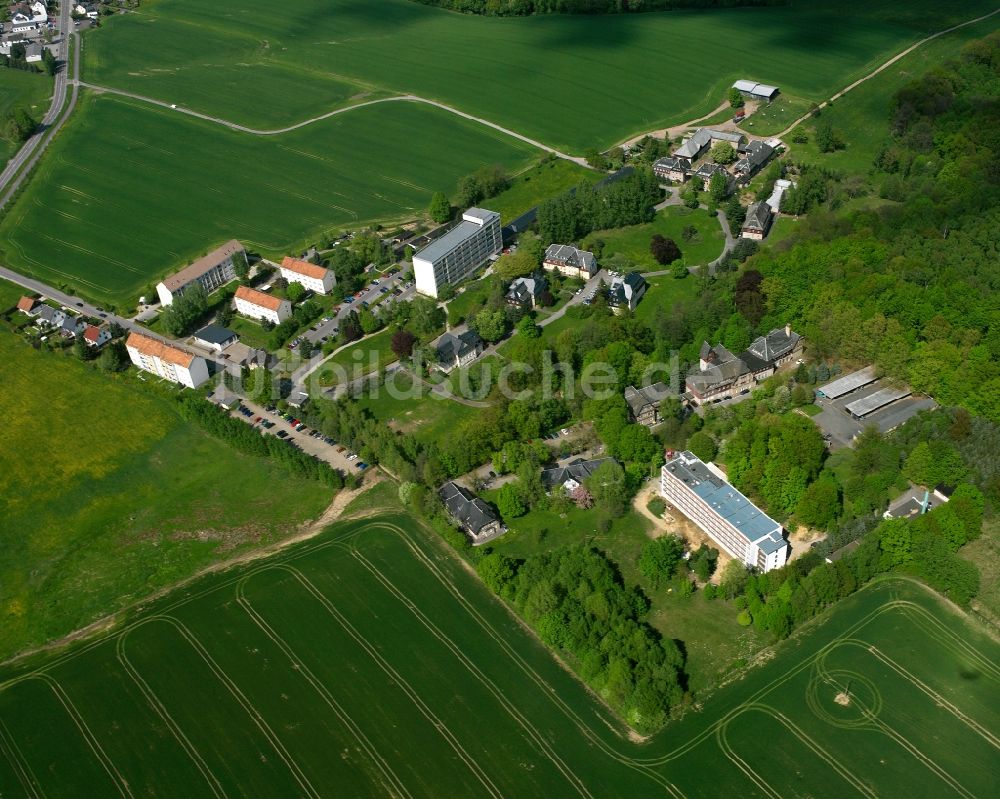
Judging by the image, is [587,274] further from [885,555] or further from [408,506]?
[885,555]

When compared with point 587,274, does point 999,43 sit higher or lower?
higher

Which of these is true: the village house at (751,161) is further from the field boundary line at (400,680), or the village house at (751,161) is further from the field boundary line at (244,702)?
the field boundary line at (244,702)

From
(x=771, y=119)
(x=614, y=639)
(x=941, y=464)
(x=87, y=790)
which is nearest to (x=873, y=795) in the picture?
(x=614, y=639)

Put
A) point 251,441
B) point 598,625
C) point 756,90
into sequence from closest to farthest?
point 598,625 < point 251,441 < point 756,90

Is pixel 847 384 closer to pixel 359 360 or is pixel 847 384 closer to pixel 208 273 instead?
pixel 359 360

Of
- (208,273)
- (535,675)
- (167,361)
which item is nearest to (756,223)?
(208,273)

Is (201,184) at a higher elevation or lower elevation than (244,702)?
higher

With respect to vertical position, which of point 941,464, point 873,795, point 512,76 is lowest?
point 873,795

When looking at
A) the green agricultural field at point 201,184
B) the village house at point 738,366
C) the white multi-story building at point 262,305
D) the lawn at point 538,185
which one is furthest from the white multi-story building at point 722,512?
the green agricultural field at point 201,184

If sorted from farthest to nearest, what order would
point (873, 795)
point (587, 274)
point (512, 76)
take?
1. point (512, 76)
2. point (587, 274)
3. point (873, 795)
